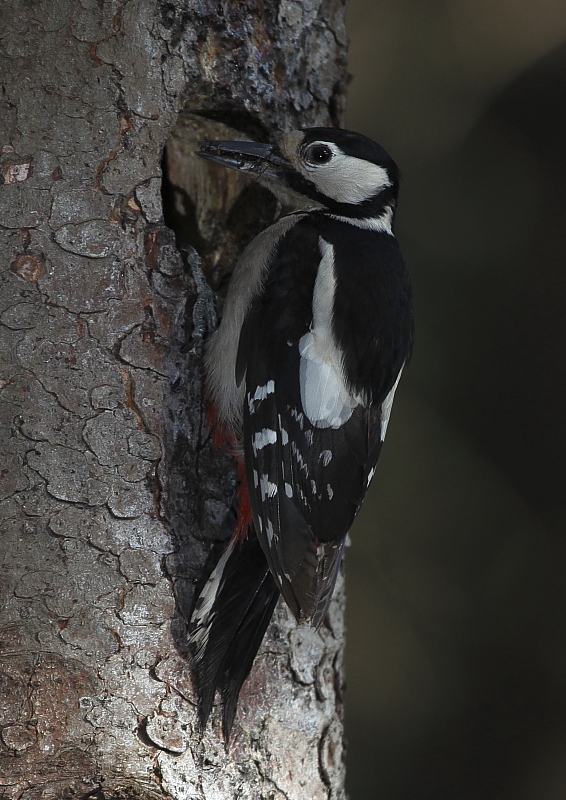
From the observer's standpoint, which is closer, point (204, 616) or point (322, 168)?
point (204, 616)

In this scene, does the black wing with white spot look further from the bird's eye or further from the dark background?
the dark background

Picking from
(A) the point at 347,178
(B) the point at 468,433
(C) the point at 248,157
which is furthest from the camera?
(B) the point at 468,433

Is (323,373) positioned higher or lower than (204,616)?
higher

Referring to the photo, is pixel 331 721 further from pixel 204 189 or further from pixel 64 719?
pixel 204 189

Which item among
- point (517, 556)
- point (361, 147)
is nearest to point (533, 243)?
point (517, 556)

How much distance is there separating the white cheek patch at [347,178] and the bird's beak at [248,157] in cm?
7

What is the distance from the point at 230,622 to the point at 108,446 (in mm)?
438

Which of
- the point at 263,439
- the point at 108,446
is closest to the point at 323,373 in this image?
the point at 263,439

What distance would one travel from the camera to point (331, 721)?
6.89 ft

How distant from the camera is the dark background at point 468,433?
3.66 metres

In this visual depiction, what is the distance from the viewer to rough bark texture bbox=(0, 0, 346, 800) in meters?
1.75

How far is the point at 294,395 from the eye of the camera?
1.91m

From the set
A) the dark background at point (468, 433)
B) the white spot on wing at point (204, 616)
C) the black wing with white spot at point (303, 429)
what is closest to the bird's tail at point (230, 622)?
the white spot on wing at point (204, 616)

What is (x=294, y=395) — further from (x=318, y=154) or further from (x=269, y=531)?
(x=318, y=154)
